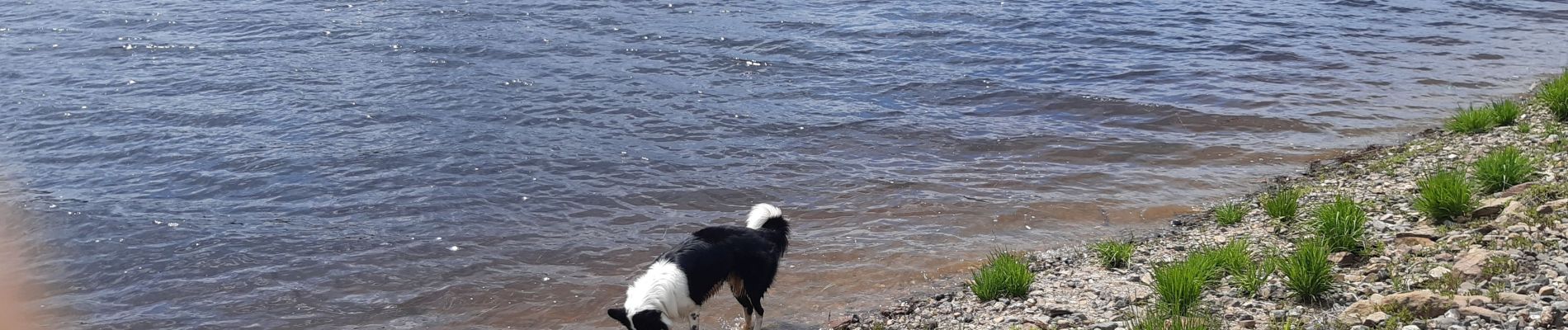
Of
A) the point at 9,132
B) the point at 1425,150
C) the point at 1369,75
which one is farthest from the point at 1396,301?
the point at 9,132

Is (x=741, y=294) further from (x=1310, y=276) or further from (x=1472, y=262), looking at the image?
(x=1472, y=262)

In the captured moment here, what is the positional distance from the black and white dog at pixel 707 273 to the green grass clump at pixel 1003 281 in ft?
4.19

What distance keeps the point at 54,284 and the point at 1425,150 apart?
11.1 metres

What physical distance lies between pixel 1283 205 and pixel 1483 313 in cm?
293

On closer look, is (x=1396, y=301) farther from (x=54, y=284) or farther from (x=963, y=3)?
(x=963, y=3)

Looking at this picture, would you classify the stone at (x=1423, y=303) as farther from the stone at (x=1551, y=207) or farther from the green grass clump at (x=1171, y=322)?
the stone at (x=1551, y=207)

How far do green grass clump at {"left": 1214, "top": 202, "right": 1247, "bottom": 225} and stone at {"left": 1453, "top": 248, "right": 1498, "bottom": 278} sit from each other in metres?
2.20

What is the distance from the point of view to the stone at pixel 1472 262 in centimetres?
583

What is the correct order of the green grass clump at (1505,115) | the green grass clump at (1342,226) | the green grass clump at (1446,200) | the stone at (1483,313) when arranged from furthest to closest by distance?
1. the green grass clump at (1505,115)
2. the green grass clump at (1446,200)
3. the green grass clump at (1342,226)
4. the stone at (1483,313)

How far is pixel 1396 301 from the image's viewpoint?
545 cm

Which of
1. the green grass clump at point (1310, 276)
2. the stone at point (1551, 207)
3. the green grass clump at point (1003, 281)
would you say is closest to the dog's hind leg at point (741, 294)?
the green grass clump at point (1003, 281)

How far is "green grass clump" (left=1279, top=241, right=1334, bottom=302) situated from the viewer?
19.5ft

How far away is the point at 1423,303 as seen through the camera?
17.6 ft

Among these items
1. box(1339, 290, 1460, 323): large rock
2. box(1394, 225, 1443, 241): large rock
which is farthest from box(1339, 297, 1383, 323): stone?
box(1394, 225, 1443, 241): large rock
